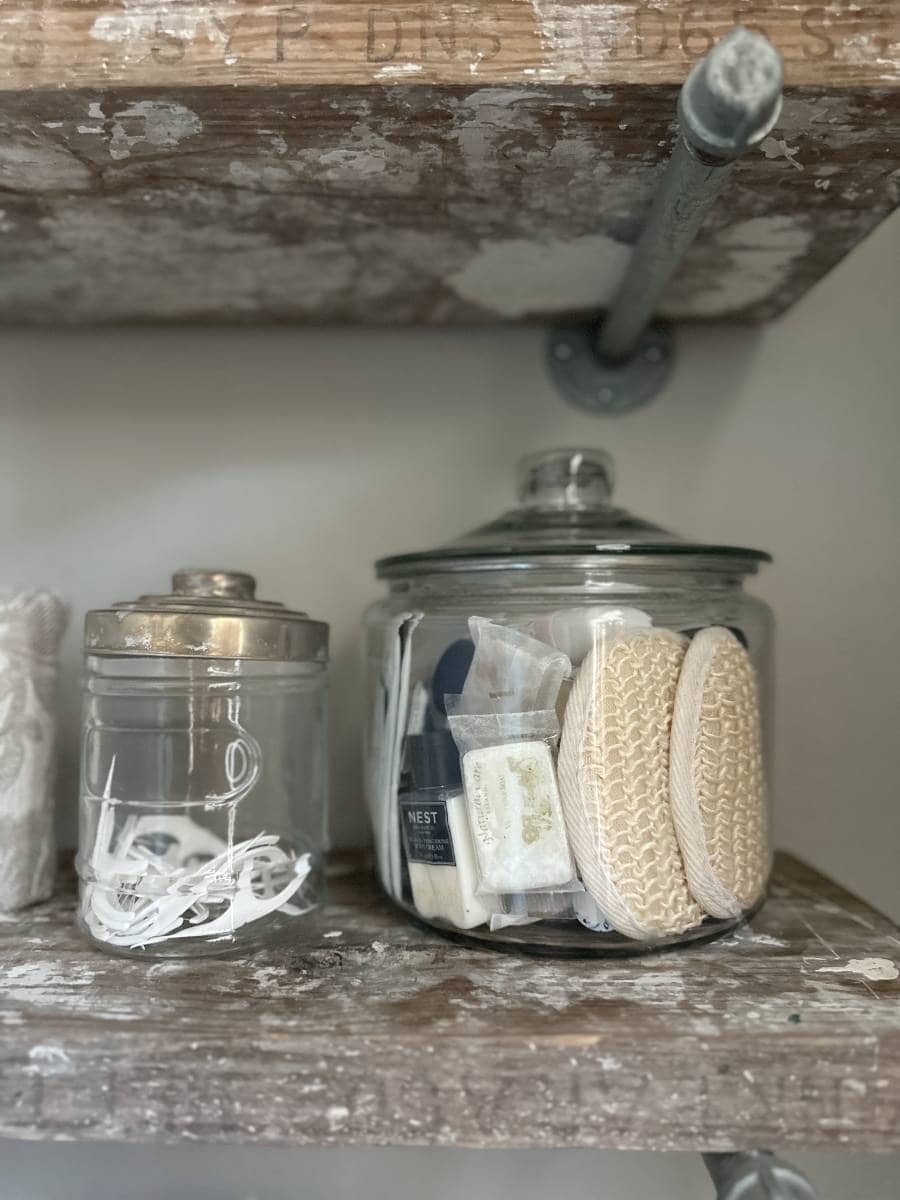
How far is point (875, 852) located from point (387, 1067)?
0.47 m

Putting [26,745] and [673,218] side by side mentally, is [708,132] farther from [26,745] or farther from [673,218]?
[26,745]

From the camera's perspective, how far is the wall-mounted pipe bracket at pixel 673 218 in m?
0.32

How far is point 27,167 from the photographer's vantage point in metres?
0.46

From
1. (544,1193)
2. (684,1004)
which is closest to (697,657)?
(684,1004)

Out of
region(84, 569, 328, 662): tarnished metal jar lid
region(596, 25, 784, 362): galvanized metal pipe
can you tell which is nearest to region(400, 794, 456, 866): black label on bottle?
region(84, 569, 328, 662): tarnished metal jar lid

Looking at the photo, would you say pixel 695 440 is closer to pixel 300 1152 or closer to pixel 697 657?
pixel 697 657

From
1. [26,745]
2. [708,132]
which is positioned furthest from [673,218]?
[26,745]

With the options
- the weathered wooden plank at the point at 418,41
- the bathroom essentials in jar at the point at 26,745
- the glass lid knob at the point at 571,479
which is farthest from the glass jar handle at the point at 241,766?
the weathered wooden plank at the point at 418,41

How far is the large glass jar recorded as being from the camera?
1.40ft

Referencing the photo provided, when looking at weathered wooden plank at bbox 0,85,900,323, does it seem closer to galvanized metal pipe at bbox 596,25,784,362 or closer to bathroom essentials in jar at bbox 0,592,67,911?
galvanized metal pipe at bbox 596,25,784,362

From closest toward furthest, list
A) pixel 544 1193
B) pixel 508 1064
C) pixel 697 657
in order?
1. pixel 508 1064
2. pixel 697 657
3. pixel 544 1193

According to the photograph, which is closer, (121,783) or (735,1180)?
(735,1180)

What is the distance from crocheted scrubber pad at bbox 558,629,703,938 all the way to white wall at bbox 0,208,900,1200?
27cm

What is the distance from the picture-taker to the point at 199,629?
1.48 ft
